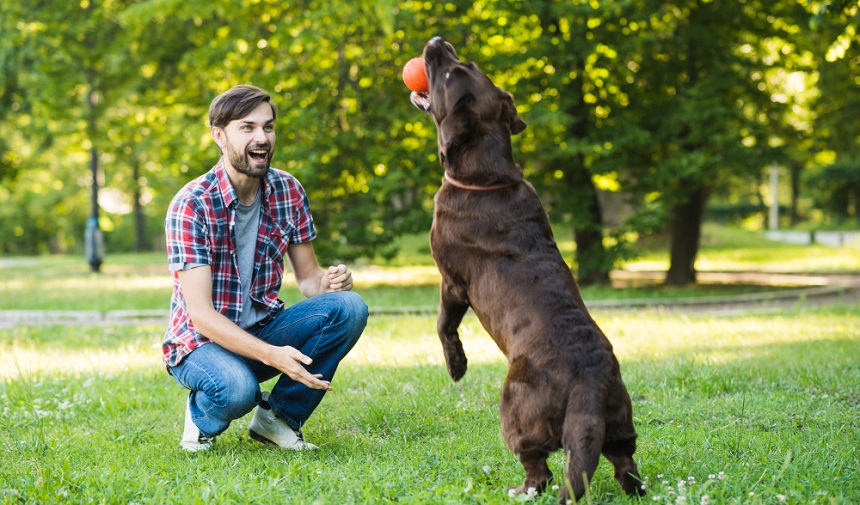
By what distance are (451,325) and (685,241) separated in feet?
41.3

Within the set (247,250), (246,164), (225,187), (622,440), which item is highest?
(246,164)

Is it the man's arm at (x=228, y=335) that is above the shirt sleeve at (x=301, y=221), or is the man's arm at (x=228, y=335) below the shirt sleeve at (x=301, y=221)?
below

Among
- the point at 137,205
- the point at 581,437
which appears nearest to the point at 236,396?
the point at 581,437

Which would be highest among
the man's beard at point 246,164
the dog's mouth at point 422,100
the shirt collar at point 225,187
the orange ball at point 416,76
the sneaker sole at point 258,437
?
the orange ball at point 416,76

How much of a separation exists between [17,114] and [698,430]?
20972 mm

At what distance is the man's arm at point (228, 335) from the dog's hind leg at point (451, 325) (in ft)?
1.83

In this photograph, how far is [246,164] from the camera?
4246mm

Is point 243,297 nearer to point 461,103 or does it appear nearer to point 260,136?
point 260,136

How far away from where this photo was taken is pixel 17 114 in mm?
21266

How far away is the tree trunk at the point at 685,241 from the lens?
15430 millimetres

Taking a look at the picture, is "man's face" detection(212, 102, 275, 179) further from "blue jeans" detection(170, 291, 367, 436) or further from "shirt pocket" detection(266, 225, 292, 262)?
"blue jeans" detection(170, 291, 367, 436)

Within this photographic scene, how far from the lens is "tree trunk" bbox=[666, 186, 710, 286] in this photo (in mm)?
15430

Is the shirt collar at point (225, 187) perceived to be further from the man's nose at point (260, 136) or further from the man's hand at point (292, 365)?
the man's hand at point (292, 365)

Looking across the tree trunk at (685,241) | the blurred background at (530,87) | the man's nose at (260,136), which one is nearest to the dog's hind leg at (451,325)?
the man's nose at (260,136)
